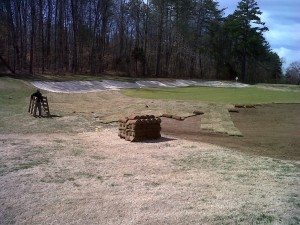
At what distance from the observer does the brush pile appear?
47.1ft

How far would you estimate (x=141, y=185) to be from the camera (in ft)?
29.9

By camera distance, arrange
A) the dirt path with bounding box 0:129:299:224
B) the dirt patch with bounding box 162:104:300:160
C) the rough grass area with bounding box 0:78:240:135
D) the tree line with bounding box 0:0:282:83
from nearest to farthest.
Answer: the dirt path with bounding box 0:129:299:224, the dirt patch with bounding box 162:104:300:160, the rough grass area with bounding box 0:78:240:135, the tree line with bounding box 0:0:282:83

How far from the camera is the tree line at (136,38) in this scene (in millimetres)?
55594

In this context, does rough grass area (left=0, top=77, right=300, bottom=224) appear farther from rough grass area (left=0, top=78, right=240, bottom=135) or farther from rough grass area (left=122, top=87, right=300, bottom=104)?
rough grass area (left=122, top=87, right=300, bottom=104)

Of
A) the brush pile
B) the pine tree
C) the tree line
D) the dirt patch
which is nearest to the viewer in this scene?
the dirt patch

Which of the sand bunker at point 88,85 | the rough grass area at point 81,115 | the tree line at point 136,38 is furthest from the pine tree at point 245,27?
the rough grass area at point 81,115

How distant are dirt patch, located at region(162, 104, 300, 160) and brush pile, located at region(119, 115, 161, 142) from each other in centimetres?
135

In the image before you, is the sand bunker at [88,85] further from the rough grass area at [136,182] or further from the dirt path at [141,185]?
the dirt path at [141,185]

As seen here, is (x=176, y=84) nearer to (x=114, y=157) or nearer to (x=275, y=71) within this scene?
(x=114, y=157)

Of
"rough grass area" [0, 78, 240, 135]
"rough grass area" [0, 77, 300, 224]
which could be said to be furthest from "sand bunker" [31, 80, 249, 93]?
"rough grass area" [0, 77, 300, 224]

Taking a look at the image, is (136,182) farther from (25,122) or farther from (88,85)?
(88,85)

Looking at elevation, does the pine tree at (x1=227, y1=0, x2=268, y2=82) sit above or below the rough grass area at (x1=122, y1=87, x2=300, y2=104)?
above

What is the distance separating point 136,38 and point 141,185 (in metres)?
67.5

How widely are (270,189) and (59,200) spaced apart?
396 cm
